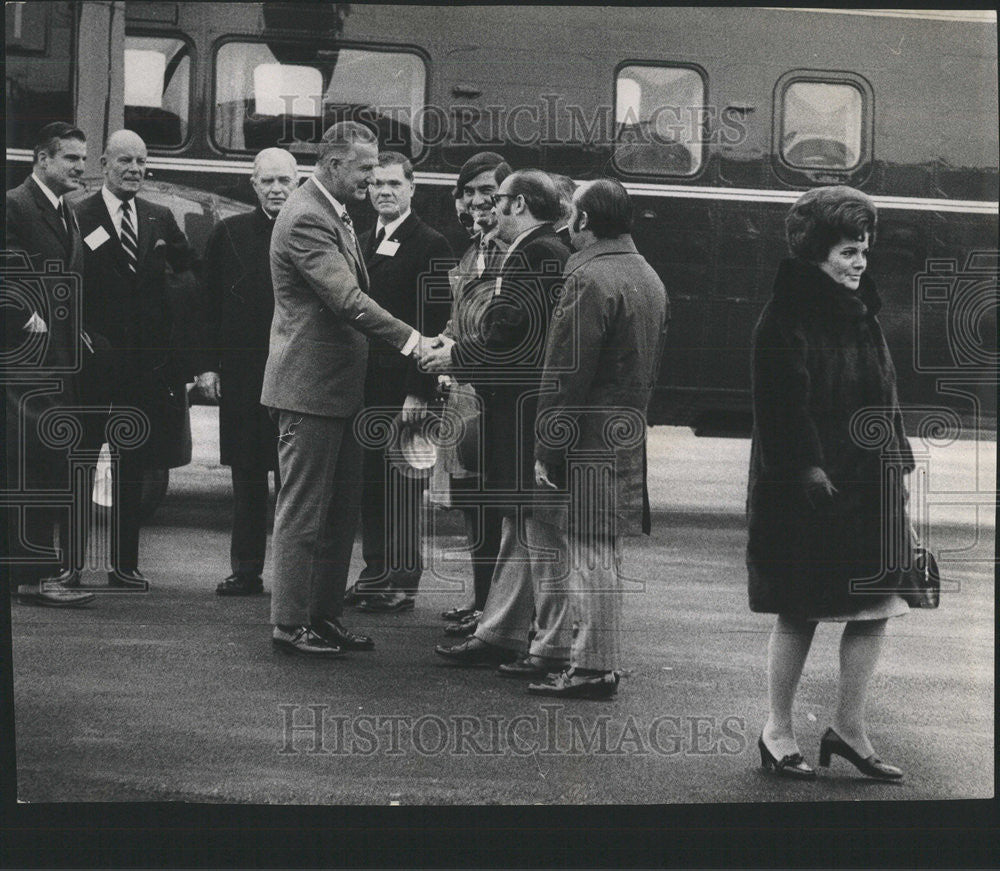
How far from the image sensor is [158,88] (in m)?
6.83

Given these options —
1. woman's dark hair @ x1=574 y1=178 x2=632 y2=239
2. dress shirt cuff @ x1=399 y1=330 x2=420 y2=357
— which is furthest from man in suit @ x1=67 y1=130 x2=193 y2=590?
woman's dark hair @ x1=574 y1=178 x2=632 y2=239

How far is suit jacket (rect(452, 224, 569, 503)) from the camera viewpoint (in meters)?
6.39

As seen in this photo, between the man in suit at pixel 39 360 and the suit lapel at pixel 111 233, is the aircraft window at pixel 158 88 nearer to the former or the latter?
the suit lapel at pixel 111 233

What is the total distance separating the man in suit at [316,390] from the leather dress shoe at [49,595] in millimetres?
700

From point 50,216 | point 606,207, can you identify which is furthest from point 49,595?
point 606,207

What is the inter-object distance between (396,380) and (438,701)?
1.14 meters

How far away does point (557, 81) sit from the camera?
21.3 ft

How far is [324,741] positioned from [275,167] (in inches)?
79.8

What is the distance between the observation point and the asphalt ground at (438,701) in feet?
20.0

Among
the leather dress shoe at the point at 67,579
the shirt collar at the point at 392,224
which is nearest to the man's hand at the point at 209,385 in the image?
the leather dress shoe at the point at 67,579

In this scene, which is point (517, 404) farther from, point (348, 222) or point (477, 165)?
point (348, 222)

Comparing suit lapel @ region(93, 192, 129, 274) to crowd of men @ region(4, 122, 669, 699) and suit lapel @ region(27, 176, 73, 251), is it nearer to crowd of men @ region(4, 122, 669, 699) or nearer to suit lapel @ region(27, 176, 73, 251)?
crowd of men @ region(4, 122, 669, 699)

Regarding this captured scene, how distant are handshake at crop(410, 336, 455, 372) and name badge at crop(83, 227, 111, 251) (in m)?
1.07

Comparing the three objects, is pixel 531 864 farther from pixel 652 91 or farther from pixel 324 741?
pixel 652 91
